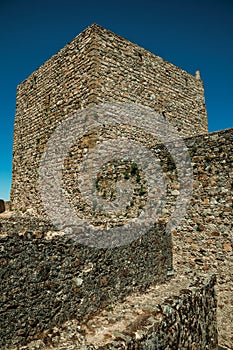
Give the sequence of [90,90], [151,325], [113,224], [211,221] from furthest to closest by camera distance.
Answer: [90,90] < [211,221] < [113,224] < [151,325]

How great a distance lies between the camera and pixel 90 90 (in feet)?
30.2

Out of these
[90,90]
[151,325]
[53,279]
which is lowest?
[151,325]

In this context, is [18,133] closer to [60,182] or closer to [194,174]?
[60,182]

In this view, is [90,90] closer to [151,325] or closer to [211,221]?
[211,221]

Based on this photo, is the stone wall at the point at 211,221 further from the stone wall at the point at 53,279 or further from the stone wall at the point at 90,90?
the stone wall at the point at 90,90

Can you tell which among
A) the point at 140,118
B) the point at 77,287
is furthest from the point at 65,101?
the point at 77,287

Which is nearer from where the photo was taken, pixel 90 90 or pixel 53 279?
pixel 53 279

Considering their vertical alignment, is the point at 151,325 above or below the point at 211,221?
below

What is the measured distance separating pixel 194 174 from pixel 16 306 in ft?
17.1

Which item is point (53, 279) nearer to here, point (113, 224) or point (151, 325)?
point (151, 325)

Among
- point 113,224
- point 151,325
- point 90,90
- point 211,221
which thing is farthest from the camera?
point 90,90

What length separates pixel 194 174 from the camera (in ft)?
22.8

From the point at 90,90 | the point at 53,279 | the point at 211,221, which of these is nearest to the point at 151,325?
the point at 53,279

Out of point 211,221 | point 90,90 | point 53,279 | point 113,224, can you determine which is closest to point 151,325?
point 53,279
